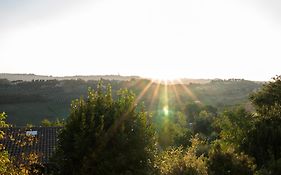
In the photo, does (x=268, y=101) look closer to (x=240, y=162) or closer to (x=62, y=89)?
(x=240, y=162)

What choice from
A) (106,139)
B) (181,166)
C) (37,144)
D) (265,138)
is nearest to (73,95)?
(37,144)

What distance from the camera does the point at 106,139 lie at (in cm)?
1873

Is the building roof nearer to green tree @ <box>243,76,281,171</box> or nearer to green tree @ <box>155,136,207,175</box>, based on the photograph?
green tree @ <box>155,136,207,175</box>

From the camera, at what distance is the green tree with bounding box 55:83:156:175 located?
18580 millimetres

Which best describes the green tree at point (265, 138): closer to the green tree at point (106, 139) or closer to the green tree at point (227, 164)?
the green tree at point (227, 164)

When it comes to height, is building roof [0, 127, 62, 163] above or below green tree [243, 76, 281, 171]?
below

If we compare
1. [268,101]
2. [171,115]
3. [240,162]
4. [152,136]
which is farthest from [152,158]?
[171,115]

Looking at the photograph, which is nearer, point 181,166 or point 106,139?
point 106,139

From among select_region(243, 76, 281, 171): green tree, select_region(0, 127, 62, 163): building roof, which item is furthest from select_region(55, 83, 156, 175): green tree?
select_region(0, 127, 62, 163): building roof

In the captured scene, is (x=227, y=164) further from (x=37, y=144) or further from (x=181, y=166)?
(x=37, y=144)

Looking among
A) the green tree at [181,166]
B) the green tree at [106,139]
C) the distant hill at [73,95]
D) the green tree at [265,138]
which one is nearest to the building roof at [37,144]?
the green tree at [181,166]

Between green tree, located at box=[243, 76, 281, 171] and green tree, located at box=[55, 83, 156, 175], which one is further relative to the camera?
green tree, located at box=[243, 76, 281, 171]

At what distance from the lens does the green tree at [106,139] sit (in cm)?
1858

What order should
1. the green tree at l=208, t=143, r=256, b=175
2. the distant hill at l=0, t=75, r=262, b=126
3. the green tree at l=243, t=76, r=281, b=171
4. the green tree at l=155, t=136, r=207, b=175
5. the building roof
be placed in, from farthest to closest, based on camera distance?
the distant hill at l=0, t=75, r=262, b=126
the building roof
the green tree at l=243, t=76, r=281, b=171
the green tree at l=208, t=143, r=256, b=175
the green tree at l=155, t=136, r=207, b=175
